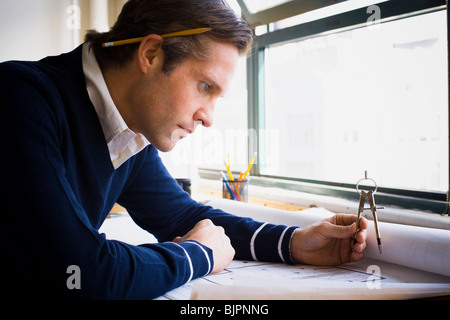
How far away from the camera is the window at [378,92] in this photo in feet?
4.27

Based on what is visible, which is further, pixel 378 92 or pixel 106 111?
pixel 378 92

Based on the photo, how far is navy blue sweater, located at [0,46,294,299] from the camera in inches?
23.9

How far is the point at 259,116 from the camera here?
1996mm

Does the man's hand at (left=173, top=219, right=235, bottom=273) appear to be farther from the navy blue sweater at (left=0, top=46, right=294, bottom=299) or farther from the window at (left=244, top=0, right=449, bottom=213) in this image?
the window at (left=244, top=0, right=449, bottom=213)

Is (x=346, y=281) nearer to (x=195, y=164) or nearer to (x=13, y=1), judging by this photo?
(x=195, y=164)

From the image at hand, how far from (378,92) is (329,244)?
0.94 meters

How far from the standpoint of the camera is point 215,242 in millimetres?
835

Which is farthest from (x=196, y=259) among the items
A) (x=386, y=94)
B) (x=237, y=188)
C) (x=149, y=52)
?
(x=386, y=94)

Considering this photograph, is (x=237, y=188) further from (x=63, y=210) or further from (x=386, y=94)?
(x=63, y=210)

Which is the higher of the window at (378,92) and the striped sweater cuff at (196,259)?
the window at (378,92)

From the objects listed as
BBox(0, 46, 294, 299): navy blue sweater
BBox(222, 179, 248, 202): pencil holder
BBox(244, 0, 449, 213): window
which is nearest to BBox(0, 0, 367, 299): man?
BBox(0, 46, 294, 299): navy blue sweater

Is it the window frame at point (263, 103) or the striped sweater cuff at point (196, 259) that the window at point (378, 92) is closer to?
the window frame at point (263, 103)

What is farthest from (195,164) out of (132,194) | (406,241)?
(406,241)

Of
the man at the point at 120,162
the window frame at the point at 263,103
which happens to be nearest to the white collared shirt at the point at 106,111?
the man at the point at 120,162
